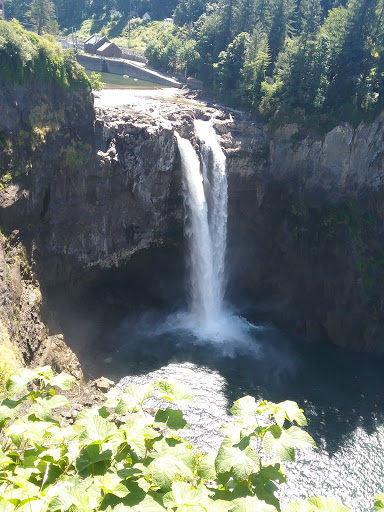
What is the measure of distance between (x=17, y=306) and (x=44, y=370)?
18738 millimetres

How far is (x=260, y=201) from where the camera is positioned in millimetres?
39750

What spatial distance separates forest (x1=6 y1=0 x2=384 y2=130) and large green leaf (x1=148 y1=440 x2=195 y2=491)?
1478 inches

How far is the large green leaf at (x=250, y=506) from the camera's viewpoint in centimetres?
462

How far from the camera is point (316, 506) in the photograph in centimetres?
480

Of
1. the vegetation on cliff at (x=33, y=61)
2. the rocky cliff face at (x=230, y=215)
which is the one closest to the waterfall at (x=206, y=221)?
the rocky cliff face at (x=230, y=215)

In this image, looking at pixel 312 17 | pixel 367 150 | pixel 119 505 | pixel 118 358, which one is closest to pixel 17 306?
pixel 118 358

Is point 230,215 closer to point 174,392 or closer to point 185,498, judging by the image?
point 174,392

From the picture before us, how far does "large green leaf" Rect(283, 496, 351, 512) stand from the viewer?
465 cm

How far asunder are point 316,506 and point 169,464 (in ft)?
5.76

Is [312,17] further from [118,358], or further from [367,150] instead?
[118,358]

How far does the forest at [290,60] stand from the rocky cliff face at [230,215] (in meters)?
2.38

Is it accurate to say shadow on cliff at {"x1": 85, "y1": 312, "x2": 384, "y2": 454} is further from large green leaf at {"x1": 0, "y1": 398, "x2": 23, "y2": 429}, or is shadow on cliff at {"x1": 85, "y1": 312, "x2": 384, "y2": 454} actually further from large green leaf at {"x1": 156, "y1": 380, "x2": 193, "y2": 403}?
large green leaf at {"x1": 0, "y1": 398, "x2": 23, "y2": 429}

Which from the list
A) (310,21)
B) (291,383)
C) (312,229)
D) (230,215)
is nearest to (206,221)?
(230,215)

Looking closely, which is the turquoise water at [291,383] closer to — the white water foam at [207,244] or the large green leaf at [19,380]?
the white water foam at [207,244]
